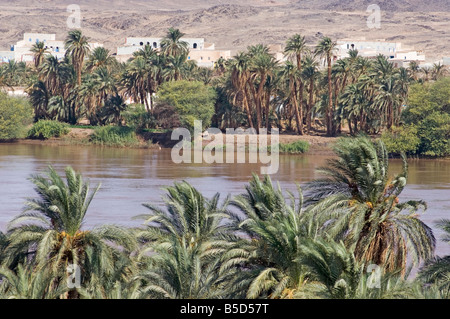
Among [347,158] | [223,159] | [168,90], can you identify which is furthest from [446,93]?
[347,158]

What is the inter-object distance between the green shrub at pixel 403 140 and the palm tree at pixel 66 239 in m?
45.9

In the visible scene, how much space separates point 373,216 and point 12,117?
5738cm

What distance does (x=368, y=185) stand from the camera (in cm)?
2322

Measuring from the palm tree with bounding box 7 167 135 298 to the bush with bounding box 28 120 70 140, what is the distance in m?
55.1

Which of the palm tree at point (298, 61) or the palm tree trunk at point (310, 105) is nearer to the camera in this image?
the palm tree at point (298, 61)

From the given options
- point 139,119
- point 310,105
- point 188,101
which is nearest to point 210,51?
point 139,119

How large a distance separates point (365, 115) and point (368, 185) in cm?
5042

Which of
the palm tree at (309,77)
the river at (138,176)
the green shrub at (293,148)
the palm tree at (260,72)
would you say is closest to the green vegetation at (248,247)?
the river at (138,176)

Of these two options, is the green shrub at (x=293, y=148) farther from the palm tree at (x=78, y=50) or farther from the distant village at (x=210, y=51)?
the distant village at (x=210, y=51)

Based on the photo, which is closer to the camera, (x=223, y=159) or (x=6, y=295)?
(x=6, y=295)

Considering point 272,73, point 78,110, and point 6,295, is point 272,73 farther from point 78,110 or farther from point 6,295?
point 6,295

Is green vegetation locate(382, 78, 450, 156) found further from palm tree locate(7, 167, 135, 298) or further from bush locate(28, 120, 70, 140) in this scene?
palm tree locate(7, 167, 135, 298)

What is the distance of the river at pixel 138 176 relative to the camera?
40.8 meters

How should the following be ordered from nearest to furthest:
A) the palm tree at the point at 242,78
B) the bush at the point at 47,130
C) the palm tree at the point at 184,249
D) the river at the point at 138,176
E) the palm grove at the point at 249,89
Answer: the palm tree at the point at 184,249
the river at the point at 138,176
the palm grove at the point at 249,89
the palm tree at the point at 242,78
the bush at the point at 47,130
